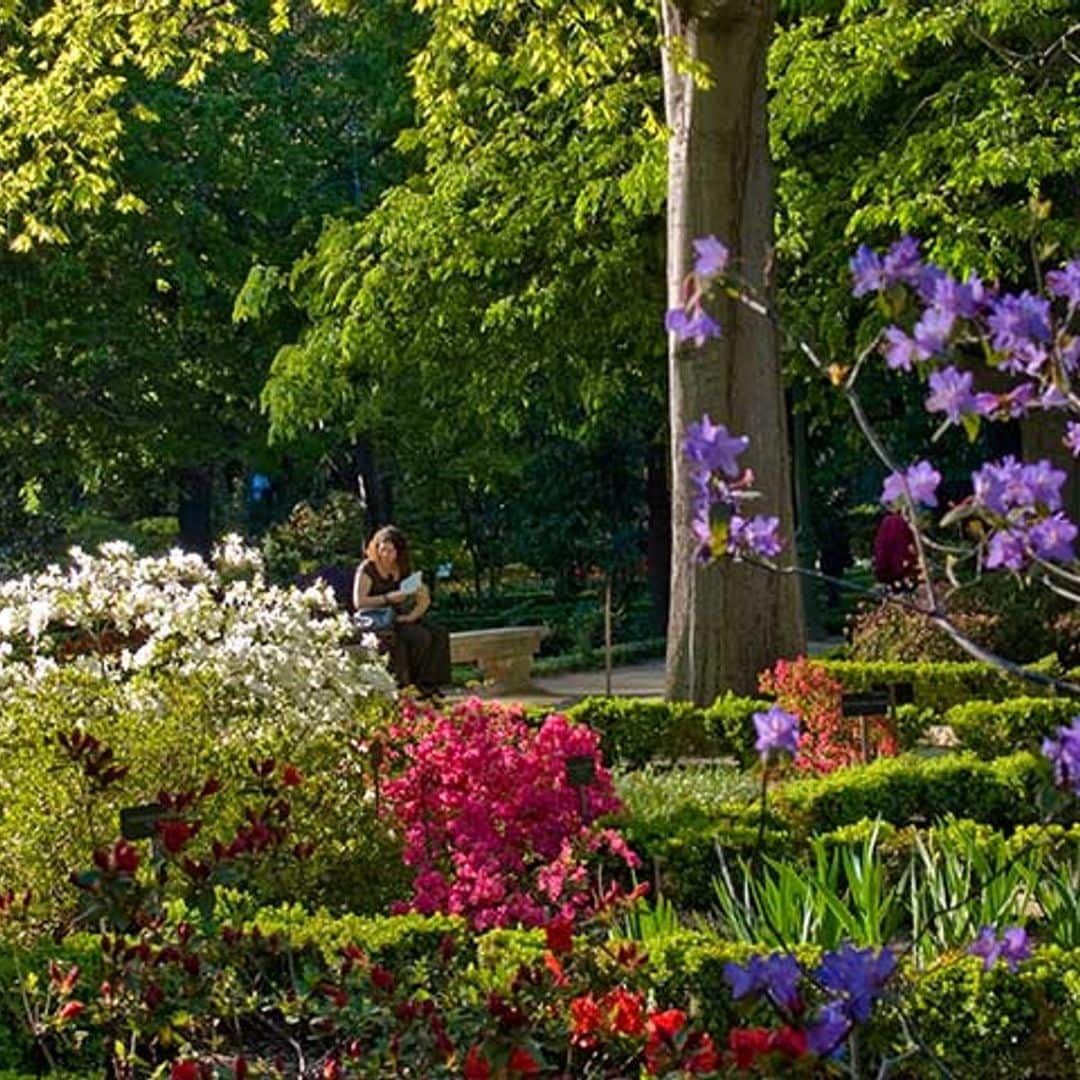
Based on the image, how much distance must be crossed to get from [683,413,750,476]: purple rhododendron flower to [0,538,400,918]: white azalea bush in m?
3.95

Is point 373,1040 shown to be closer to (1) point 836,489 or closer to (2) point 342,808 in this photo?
(2) point 342,808

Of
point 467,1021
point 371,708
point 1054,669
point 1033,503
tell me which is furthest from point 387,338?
point 1033,503

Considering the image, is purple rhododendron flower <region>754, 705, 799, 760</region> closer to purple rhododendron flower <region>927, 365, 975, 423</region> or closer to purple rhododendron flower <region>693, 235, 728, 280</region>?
purple rhododendron flower <region>927, 365, 975, 423</region>

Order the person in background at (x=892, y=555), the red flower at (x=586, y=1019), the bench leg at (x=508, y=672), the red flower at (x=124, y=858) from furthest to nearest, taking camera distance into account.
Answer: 1. the bench leg at (x=508, y=672)
2. the person in background at (x=892, y=555)
3. the red flower at (x=586, y=1019)
4. the red flower at (x=124, y=858)

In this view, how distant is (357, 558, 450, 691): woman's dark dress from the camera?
53.2 ft

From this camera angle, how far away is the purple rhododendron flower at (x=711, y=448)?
3355mm

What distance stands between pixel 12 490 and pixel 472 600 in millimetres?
6370

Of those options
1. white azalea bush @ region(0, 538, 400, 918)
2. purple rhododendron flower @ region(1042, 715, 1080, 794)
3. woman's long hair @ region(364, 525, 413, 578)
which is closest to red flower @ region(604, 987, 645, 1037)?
purple rhododendron flower @ region(1042, 715, 1080, 794)

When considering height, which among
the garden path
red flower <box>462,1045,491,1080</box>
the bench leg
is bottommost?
the garden path

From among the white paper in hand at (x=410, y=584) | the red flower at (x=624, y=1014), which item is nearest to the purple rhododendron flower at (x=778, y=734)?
the red flower at (x=624, y=1014)

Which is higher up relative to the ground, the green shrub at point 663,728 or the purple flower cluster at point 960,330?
the purple flower cluster at point 960,330

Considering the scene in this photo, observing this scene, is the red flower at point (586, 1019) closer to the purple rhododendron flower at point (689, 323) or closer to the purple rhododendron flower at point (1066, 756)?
the purple rhododendron flower at point (1066, 756)

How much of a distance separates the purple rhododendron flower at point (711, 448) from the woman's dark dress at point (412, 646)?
12780 millimetres

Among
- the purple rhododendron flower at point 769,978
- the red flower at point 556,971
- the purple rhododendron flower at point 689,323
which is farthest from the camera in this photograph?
the red flower at point 556,971
